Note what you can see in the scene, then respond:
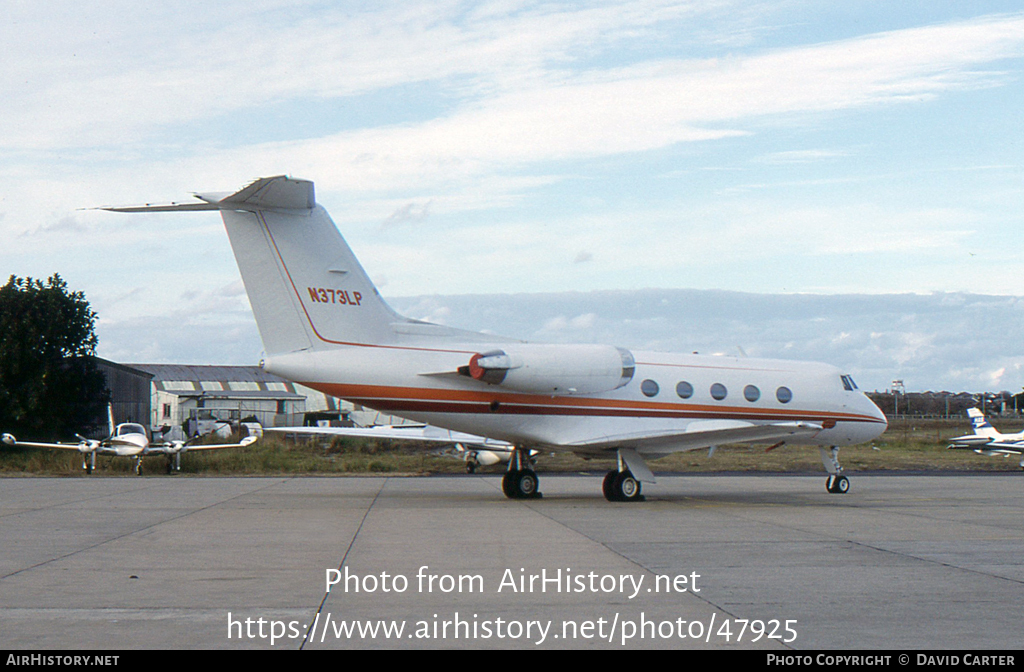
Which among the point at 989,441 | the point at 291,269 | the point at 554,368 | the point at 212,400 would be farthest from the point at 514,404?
the point at 212,400

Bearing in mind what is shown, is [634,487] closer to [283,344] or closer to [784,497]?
[784,497]

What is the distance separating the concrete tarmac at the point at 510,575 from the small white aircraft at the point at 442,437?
8732mm

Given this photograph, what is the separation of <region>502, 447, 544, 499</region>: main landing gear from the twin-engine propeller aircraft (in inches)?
1.1

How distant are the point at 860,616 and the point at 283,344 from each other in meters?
12.5

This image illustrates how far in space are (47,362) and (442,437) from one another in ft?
105

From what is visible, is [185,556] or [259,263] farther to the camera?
[259,263]

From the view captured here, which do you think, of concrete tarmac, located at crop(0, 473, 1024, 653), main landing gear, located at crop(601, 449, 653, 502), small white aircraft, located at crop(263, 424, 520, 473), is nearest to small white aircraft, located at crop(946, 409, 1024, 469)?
small white aircraft, located at crop(263, 424, 520, 473)

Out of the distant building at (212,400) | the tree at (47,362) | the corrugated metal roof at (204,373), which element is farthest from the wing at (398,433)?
the corrugated metal roof at (204,373)

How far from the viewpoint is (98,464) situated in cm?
3772

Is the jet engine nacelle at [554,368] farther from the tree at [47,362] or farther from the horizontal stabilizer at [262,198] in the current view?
the tree at [47,362]

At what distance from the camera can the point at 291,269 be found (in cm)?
1767

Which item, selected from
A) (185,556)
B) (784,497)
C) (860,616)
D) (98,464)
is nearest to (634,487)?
(784,497)

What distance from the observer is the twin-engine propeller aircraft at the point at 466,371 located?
17.6 m

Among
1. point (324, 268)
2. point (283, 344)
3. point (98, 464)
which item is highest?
point (324, 268)
